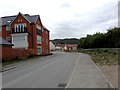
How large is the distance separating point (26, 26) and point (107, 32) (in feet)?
79.6

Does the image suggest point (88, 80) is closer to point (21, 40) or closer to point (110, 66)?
point (110, 66)

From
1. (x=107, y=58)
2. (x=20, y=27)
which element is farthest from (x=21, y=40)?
(x=107, y=58)

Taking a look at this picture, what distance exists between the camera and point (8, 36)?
5797 centimetres

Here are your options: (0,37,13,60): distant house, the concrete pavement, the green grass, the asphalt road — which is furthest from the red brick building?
the concrete pavement

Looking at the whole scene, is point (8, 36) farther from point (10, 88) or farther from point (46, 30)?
point (10, 88)

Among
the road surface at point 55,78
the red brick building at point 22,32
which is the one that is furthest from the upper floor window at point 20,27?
the road surface at point 55,78

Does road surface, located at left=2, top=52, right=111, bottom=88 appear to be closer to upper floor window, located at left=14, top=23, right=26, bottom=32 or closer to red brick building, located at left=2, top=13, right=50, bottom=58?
red brick building, located at left=2, top=13, right=50, bottom=58

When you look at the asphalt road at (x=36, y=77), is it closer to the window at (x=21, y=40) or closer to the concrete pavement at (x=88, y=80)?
the concrete pavement at (x=88, y=80)

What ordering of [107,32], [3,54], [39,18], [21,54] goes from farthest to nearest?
1. [107,32]
2. [39,18]
3. [21,54]
4. [3,54]

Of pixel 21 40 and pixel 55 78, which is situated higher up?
pixel 21 40

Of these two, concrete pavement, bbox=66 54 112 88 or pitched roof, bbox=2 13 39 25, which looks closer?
concrete pavement, bbox=66 54 112 88

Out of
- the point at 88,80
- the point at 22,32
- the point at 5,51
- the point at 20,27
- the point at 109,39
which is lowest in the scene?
the point at 88,80

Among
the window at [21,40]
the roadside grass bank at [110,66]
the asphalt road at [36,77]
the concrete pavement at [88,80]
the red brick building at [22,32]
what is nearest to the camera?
the concrete pavement at [88,80]

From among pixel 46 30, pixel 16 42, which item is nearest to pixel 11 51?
pixel 16 42
